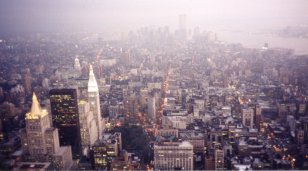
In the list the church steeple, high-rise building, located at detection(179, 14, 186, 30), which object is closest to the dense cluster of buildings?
the church steeple

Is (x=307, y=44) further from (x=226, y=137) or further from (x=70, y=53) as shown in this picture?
(x=70, y=53)

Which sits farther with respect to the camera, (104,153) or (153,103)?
(153,103)

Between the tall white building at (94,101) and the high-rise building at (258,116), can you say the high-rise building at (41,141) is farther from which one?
the high-rise building at (258,116)

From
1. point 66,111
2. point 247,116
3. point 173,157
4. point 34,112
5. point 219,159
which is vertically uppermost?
point 34,112

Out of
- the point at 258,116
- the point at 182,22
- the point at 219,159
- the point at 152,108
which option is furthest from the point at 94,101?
the point at 258,116

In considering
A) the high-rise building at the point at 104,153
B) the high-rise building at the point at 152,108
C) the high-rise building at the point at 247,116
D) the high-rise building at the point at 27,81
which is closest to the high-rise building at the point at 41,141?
the high-rise building at the point at 104,153

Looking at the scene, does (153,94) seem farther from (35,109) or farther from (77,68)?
(35,109)

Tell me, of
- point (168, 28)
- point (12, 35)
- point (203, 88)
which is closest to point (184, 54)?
point (203, 88)
